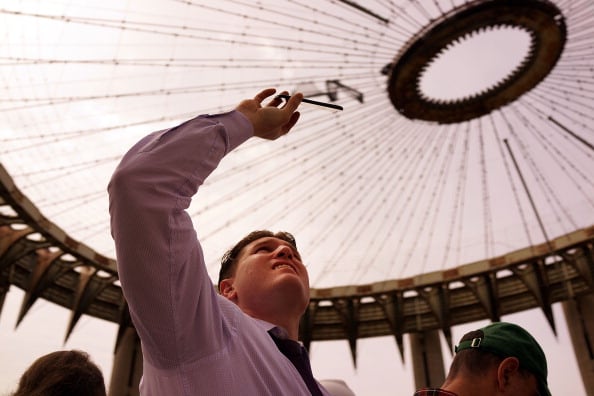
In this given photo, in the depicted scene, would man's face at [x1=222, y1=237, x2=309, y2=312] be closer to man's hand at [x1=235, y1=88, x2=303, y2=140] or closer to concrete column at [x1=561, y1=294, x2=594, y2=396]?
man's hand at [x1=235, y1=88, x2=303, y2=140]

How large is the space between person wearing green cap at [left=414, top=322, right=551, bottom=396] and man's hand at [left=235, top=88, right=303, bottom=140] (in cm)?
272

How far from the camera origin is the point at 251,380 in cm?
184

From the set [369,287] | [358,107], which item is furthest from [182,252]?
[369,287]

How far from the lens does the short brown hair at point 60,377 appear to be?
3504 millimetres

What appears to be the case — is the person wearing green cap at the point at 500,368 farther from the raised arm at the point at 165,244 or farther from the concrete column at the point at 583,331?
the concrete column at the point at 583,331

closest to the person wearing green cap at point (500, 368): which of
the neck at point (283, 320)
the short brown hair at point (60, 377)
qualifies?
the neck at point (283, 320)

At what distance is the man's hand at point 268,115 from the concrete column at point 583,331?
2937 cm

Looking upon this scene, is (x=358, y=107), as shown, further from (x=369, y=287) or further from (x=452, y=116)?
(x=369, y=287)

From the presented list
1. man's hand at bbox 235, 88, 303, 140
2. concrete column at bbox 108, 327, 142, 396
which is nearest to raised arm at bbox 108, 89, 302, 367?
man's hand at bbox 235, 88, 303, 140

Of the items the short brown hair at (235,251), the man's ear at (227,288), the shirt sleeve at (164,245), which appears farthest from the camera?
the short brown hair at (235,251)

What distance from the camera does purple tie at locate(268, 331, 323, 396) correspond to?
2.22 metres

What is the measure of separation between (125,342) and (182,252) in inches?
1260

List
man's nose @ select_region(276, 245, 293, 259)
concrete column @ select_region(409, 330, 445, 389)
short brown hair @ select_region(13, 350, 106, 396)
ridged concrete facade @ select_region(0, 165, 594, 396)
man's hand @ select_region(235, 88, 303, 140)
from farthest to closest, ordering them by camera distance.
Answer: concrete column @ select_region(409, 330, 445, 389) → ridged concrete facade @ select_region(0, 165, 594, 396) → short brown hair @ select_region(13, 350, 106, 396) → man's nose @ select_region(276, 245, 293, 259) → man's hand @ select_region(235, 88, 303, 140)

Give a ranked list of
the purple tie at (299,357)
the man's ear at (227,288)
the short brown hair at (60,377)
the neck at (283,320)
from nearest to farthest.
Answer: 1. the purple tie at (299,357)
2. the neck at (283,320)
3. the man's ear at (227,288)
4. the short brown hair at (60,377)
